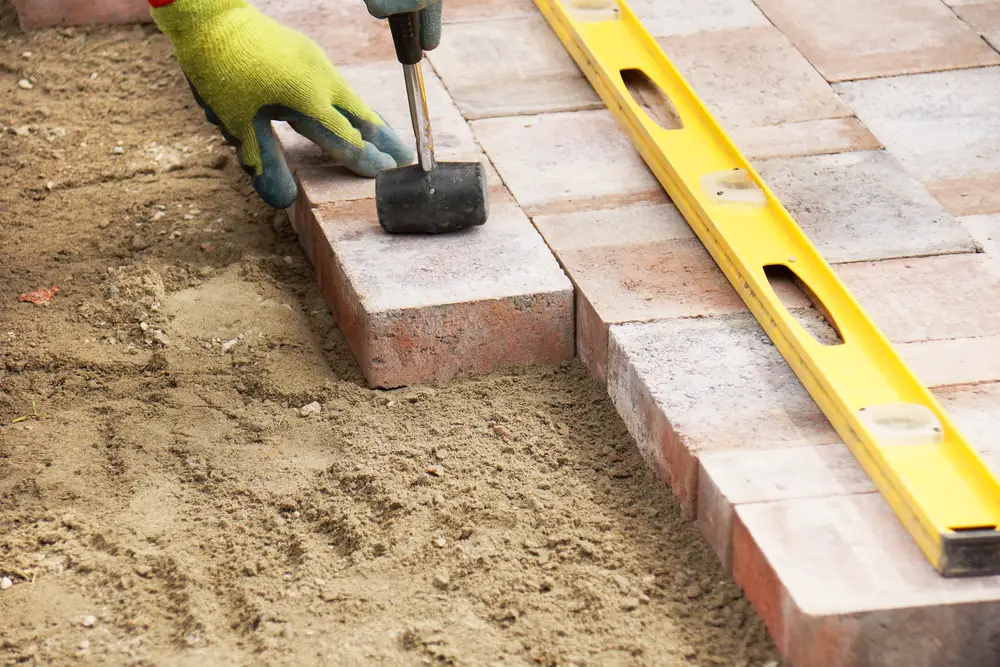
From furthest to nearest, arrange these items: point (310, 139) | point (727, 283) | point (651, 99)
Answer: point (651, 99) < point (310, 139) < point (727, 283)

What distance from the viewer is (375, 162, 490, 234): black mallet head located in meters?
3.67

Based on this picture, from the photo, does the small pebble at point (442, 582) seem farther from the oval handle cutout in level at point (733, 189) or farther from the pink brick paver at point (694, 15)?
the pink brick paver at point (694, 15)

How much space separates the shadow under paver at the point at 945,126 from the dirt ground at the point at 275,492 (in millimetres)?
1359

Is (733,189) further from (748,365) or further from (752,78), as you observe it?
(752,78)

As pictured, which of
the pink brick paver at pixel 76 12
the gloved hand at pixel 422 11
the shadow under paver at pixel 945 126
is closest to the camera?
the gloved hand at pixel 422 11

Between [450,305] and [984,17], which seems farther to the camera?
[984,17]

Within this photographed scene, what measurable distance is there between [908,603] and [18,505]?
1952 mm

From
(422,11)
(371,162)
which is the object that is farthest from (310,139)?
(422,11)

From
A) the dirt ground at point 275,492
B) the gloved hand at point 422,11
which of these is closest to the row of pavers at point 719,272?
the dirt ground at point 275,492

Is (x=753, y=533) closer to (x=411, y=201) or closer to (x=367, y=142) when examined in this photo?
(x=411, y=201)

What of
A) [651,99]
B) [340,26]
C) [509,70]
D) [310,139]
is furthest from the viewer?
[340,26]

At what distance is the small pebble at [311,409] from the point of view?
11.3 ft

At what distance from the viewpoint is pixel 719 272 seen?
140 inches

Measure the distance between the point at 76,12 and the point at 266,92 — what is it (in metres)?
2.29
